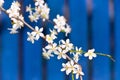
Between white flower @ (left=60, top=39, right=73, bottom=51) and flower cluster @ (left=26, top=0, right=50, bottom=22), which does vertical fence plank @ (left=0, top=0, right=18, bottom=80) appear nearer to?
flower cluster @ (left=26, top=0, right=50, bottom=22)

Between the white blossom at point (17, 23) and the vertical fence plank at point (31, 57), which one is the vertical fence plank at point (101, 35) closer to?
the vertical fence plank at point (31, 57)

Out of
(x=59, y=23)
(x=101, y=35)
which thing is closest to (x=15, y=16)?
(x=59, y=23)

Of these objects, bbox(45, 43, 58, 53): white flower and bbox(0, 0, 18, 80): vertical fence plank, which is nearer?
bbox(45, 43, 58, 53): white flower

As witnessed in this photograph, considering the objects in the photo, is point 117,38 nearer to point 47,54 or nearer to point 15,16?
point 47,54

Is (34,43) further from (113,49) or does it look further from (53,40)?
(113,49)

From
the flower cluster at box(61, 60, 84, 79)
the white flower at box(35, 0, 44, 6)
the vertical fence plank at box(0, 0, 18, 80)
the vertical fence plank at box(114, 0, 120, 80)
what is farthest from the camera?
the vertical fence plank at box(114, 0, 120, 80)

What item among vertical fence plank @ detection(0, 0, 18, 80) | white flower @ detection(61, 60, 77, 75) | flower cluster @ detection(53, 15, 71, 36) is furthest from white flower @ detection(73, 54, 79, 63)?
vertical fence plank @ detection(0, 0, 18, 80)

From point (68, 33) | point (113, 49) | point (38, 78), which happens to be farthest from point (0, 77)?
point (113, 49)
